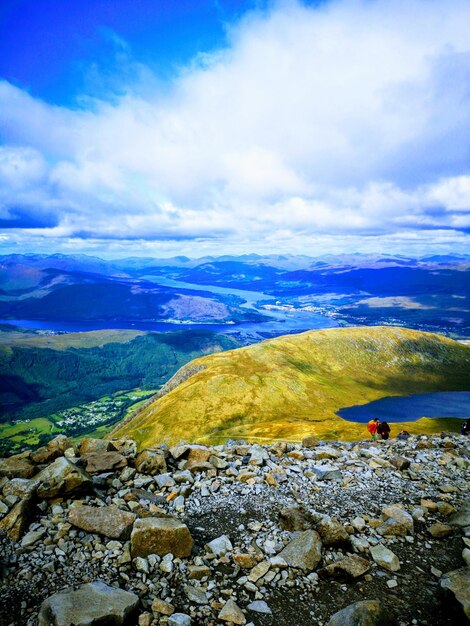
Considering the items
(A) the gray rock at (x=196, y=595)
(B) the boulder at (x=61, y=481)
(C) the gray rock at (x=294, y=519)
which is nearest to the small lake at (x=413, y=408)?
(C) the gray rock at (x=294, y=519)

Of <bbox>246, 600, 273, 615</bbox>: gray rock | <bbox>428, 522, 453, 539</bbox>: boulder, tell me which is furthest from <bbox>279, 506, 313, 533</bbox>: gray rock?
<bbox>428, 522, 453, 539</bbox>: boulder

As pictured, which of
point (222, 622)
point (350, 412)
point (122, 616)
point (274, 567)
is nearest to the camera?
point (122, 616)

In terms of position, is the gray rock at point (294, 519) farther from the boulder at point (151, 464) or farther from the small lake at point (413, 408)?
the small lake at point (413, 408)

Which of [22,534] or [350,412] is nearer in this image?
[22,534]

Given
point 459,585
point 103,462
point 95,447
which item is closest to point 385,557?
point 459,585

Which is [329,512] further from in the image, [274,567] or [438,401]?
[438,401]

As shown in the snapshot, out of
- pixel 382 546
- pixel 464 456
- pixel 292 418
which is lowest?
pixel 292 418

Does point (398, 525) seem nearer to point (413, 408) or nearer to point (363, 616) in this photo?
point (363, 616)

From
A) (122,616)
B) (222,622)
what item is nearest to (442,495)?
(222,622)
